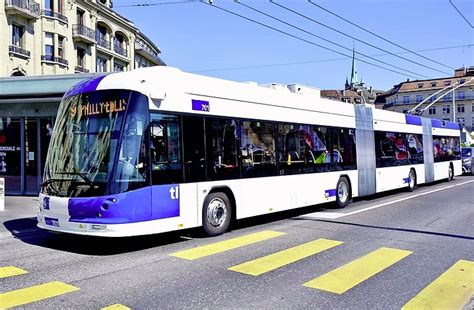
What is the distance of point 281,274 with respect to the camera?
19.5ft

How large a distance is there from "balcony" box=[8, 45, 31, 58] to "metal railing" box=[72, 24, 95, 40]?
7.71m

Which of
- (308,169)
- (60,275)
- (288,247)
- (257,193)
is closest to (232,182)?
(257,193)

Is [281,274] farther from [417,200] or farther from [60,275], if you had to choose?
[417,200]

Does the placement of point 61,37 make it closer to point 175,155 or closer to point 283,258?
point 175,155

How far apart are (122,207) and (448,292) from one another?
4.77 metres

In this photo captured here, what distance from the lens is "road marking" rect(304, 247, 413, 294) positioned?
545 centimetres

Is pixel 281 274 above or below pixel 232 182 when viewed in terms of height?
below

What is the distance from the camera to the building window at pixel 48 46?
136 ft

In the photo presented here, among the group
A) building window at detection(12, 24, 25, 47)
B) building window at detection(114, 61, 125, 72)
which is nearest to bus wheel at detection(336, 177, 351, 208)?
building window at detection(12, 24, 25, 47)

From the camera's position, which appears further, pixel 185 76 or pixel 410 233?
pixel 410 233

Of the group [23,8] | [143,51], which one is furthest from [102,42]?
[23,8]

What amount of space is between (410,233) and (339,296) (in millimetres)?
4546

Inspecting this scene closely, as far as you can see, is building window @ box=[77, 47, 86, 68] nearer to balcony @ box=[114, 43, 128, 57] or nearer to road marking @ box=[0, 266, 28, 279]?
balcony @ box=[114, 43, 128, 57]

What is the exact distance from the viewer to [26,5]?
38.6m
